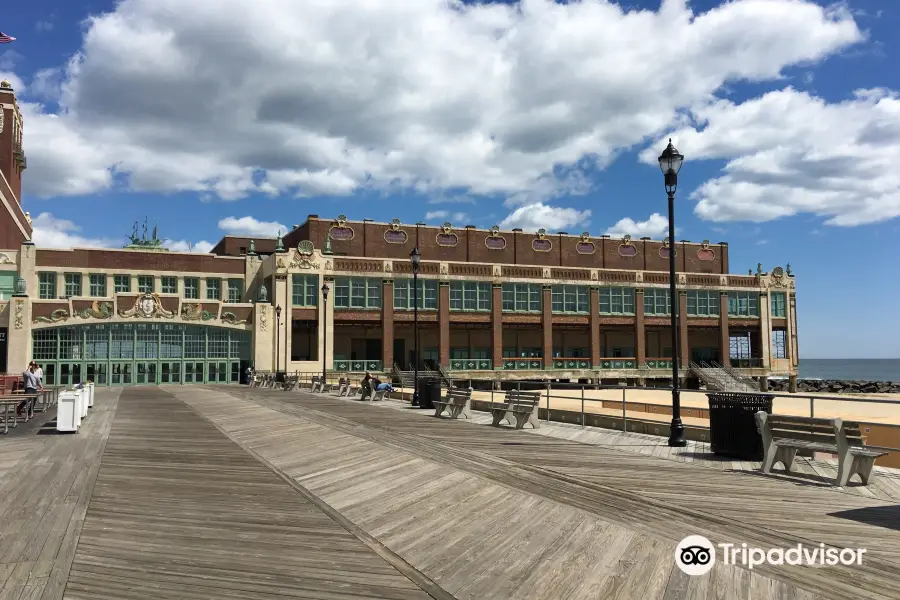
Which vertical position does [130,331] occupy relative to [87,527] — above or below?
above

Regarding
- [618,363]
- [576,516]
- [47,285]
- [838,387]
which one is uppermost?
[47,285]

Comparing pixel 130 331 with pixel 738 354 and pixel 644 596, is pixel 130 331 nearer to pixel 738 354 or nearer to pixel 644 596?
pixel 644 596

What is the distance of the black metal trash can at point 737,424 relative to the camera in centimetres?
1154

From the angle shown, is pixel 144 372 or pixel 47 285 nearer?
pixel 144 372

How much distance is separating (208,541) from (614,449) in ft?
27.7

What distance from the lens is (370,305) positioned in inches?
2104

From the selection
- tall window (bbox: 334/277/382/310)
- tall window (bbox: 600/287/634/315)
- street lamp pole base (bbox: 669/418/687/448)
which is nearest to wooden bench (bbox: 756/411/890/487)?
street lamp pole base (bbox: 669/418/687/448)

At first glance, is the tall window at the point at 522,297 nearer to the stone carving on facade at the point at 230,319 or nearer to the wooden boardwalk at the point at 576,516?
the stone carving on facade at the point at 230,319

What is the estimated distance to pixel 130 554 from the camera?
648 cm

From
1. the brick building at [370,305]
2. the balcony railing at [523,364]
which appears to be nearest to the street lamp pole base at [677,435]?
the brick building at [370,305]

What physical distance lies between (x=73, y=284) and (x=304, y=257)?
54.1ft

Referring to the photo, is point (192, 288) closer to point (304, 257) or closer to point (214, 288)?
point (214, 288)

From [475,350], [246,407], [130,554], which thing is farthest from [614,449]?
[475,350]

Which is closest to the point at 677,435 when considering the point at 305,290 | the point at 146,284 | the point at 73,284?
the point at 305,290
